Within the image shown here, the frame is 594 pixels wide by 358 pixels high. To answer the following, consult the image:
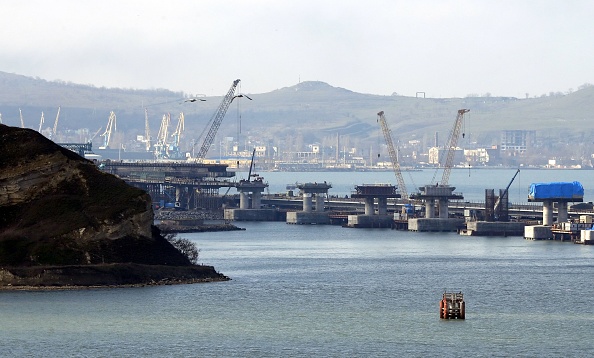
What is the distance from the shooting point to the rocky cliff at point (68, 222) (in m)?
109

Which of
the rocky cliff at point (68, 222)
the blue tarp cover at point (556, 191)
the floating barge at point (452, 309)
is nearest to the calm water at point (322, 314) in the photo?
the floating barge at point (452, 309)

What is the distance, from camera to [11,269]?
106875 millimetres

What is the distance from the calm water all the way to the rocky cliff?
407 cm

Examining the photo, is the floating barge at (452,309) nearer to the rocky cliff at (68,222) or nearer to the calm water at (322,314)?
the calm water at (322,314)

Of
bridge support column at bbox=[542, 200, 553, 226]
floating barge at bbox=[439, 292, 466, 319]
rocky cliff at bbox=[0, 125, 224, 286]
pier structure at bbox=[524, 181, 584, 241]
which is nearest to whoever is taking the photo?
floating barge at bbox=[439, 292, 466, 319]

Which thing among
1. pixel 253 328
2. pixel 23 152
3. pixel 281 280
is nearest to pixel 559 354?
pixel 253 328

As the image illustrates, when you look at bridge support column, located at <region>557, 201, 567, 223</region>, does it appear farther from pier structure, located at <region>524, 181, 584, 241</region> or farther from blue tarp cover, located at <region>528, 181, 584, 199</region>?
blue tarp cover, located at <region>528, 181, 584, 199</region>

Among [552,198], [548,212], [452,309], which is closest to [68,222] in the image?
[452,309]

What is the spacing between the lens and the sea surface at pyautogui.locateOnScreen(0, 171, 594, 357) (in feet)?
259

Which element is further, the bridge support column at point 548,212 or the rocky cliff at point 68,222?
the bridge support column at point 548,212

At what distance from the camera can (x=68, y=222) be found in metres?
113

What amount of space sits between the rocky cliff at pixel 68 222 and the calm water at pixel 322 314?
4.07 meters

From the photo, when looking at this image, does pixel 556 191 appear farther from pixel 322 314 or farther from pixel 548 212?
pixel 322 314

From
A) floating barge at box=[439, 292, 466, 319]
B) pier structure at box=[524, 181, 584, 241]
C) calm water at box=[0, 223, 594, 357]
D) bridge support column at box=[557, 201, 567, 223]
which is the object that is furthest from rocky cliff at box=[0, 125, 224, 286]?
bridge support column at box=[557, 201, 567, 223]
